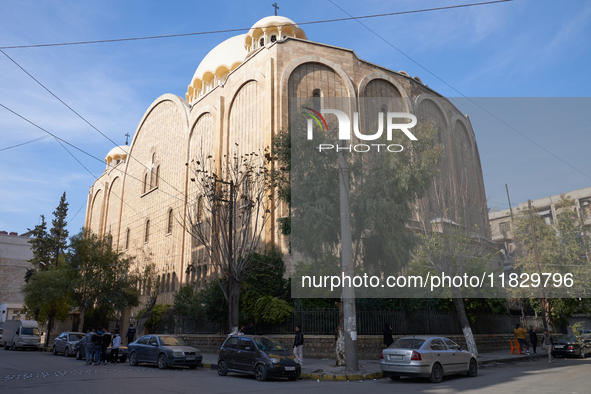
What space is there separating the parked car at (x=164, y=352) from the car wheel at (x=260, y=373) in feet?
11.0

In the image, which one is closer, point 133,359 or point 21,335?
point 133,359

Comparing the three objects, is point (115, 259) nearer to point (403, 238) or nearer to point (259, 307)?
point (259, 307)

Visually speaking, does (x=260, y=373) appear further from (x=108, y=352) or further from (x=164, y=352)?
(x=108, y=352)

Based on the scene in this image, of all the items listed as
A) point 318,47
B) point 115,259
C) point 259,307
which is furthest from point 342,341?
point 115,259

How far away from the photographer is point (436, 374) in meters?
10.5

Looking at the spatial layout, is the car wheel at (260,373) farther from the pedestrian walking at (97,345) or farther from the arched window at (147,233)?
the arched window at (147,233)

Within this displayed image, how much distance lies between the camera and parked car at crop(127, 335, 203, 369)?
13312 millimetres

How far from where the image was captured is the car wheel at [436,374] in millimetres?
10430

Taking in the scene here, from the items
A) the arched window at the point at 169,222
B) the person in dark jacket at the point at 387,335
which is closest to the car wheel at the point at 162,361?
the person in dark jacket at the point at 387,335

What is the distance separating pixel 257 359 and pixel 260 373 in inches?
13.7

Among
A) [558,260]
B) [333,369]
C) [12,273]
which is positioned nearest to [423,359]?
[333,369]

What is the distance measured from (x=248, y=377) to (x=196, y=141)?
21.5 meters

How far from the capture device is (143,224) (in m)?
36.2

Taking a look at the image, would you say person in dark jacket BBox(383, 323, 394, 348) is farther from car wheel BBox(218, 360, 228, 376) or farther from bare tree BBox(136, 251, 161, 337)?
bare tree BBox(136, 251, 161, 337)
